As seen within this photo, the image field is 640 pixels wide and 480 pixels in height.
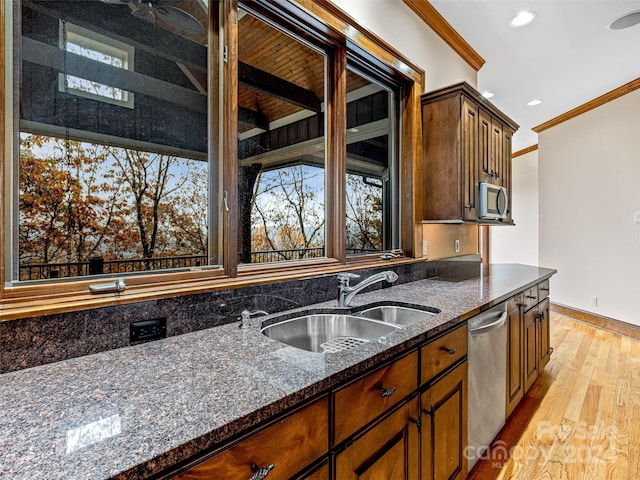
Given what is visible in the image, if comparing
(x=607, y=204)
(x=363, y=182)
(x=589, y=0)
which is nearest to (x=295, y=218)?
(x=363, y=182)

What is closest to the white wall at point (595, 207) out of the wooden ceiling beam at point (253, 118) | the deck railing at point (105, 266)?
the wooden ceiling beam at point (253, 118)

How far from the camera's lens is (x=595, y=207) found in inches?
173

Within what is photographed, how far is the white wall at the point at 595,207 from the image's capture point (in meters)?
3.98

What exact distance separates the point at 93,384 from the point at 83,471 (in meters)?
0.36

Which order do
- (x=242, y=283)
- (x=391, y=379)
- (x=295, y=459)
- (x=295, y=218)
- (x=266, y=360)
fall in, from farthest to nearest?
(x=295, y=218) → (x=242, y=283) → (x=391, y=379) → (x=266, y=360) → (x=295, y=459)

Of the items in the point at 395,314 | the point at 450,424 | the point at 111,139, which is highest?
the point at 111,139

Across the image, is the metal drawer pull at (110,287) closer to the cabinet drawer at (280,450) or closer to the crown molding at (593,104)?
the cabinet drawer at (280,450)

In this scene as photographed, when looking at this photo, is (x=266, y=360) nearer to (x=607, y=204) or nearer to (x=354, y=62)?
(x=354, y=62)

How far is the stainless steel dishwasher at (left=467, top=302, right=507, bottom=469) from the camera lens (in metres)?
1.67

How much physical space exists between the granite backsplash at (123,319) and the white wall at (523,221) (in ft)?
18.8

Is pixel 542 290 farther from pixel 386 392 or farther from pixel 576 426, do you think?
pixel 386 392

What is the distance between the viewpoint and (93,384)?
0.85 meters

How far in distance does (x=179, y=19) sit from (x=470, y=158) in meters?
2.02

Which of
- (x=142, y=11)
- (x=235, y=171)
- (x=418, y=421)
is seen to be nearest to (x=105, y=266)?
(x=235, y=171)
